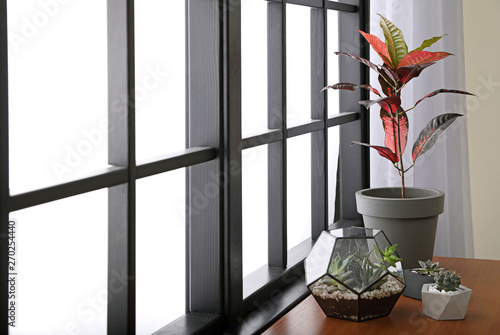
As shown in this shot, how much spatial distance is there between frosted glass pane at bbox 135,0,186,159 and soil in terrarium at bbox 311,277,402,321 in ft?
3.28

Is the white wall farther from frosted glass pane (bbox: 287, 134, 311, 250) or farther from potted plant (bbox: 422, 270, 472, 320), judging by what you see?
potted plant (bbox: 422, 270, 472, 320)

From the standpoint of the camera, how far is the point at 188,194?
162 cm

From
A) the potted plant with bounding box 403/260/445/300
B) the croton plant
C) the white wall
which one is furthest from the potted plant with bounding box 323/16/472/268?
the white wall

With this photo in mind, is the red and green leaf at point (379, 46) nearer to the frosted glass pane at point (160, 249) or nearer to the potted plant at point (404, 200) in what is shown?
the potted plant at point (404, 200)

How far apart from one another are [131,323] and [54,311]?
931mm

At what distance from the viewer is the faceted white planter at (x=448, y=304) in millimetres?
1601

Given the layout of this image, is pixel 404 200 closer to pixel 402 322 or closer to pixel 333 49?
pixel 402 322

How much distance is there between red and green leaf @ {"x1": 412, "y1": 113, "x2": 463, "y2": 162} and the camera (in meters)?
2.05

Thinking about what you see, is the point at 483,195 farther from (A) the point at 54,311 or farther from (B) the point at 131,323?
(B) the point at 131,323

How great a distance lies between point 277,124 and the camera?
202cm

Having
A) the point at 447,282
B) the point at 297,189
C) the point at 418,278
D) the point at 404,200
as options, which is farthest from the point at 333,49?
the point at 447,282

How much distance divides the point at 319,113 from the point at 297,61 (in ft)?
2.97

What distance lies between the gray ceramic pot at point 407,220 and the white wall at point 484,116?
82.4 inches

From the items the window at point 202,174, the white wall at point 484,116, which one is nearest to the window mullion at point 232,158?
the window at point 202,174
